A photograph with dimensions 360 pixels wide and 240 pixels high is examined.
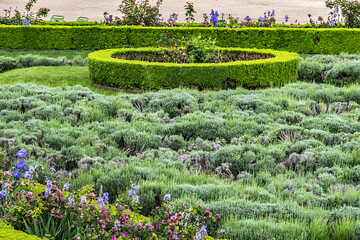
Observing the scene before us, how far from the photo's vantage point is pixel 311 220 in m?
4.07

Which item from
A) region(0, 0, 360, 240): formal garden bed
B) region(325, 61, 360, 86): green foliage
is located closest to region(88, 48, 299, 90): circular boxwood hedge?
region(0, 0, 360, 240): formal garden bed

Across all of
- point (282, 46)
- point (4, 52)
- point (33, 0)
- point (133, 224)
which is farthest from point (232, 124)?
point (33, 0)

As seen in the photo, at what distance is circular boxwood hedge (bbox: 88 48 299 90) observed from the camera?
10.5m

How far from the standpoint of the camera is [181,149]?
6.60 meters

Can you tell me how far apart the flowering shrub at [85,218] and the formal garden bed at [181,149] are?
0.01 meters

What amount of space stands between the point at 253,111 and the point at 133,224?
517cm

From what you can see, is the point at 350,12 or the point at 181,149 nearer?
the point at 181,149

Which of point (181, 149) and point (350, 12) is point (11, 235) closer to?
point (181, 149)

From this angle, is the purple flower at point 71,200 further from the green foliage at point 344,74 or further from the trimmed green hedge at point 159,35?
the trimmed green hedge at point 159,35

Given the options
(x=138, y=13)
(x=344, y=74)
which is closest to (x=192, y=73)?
(x=344, y=74)

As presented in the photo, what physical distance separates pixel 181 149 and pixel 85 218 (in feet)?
10.9

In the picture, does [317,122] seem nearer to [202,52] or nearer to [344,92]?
[344,92]

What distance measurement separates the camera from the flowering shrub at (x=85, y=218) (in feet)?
10.8

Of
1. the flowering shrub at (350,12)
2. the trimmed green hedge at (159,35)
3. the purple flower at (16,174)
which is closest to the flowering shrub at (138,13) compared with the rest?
the trimmed green hedge at (159,35)
